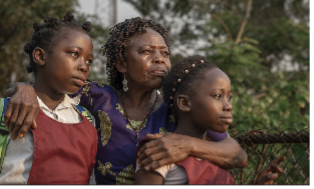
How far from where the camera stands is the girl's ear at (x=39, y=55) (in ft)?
7.62

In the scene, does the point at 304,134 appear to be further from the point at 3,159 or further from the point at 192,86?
the point at 3,159

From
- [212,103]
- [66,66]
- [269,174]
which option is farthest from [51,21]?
[269,174]

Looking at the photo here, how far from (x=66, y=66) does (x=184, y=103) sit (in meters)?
0.84

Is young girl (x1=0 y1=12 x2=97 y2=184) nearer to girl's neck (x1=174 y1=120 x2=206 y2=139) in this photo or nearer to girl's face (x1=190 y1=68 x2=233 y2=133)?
girl's neck (x1=174 y1=120 x2=206 y2=139)

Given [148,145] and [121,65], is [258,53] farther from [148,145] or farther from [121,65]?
[148,145]

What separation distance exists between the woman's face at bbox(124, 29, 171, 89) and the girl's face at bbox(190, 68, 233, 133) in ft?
1.47

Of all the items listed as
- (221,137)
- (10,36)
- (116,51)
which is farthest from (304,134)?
(10,36)

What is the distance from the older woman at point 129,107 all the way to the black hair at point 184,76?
0.60ft

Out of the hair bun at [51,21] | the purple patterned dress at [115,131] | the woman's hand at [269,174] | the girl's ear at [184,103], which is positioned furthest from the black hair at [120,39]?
the woman's hand at [269,174]

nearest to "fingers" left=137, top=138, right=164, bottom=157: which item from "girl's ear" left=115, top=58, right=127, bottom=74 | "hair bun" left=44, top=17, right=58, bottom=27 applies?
"girl's ear" left=115, top=58, right=127, bottom=74

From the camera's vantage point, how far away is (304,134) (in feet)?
6.88

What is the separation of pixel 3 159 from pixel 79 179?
48cm

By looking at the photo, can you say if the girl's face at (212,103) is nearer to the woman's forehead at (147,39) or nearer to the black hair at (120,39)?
the woman's forehead at (147,39)

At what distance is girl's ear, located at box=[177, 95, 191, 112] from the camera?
2.10 metres
